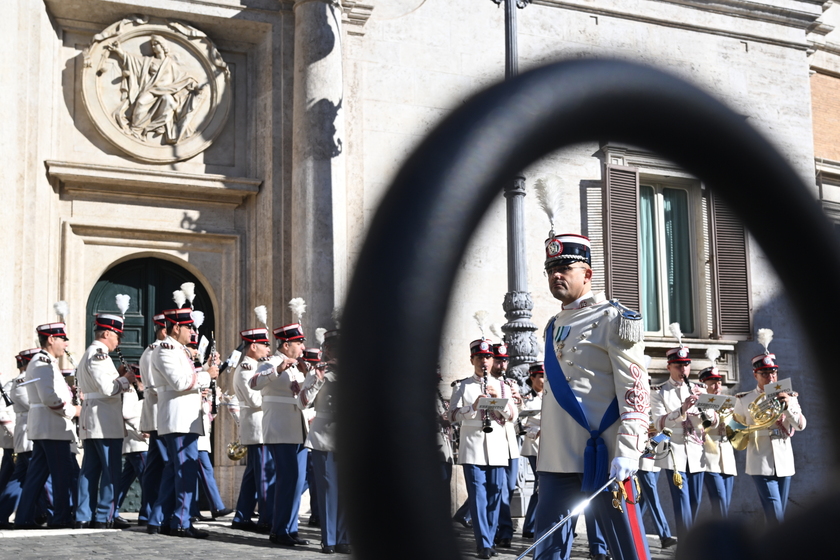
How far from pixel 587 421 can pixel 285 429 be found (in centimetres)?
444

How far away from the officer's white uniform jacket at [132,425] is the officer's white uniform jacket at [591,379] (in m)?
5.56

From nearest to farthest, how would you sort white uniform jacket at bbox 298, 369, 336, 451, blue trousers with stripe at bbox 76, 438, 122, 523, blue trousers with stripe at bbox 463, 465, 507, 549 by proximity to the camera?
white uniform jacket at bbox 298, 369, 336, 451
blue trousers with stripe at bbox 463, 465, 507, 549
blue trousers with stripe at bbox 76, 438, 122, 523

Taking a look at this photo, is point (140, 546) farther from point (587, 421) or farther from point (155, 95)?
point (155, 95)

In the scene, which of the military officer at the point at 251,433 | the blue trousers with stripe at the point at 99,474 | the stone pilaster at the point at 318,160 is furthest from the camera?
the stone pilaster at the point at 318,160

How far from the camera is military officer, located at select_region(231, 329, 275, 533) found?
905 cm

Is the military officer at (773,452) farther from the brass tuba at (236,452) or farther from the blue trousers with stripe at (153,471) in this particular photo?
the blue trousers with stripe at (153,471)

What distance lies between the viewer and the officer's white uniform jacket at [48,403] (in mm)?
8812

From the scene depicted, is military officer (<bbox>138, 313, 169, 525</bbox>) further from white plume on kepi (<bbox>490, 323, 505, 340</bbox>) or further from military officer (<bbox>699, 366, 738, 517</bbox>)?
military officer (<bbox>699, 366, 738, 517</bbox>)

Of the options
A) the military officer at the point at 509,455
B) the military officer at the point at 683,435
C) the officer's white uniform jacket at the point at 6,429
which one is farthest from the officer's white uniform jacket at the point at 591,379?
the officer's white uniform jacket at the point at 6,429

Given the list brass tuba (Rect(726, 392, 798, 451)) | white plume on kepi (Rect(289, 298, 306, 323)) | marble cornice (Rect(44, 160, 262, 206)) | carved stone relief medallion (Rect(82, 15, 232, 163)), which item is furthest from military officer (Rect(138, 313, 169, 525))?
brass tuba (Rect(726, 392, 798, 451))

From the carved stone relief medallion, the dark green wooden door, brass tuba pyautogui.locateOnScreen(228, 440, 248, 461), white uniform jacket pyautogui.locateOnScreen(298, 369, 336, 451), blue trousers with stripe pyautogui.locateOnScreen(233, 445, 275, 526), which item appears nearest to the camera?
white uniform jacket pyautogui.locateOnScreen(298, 369, 336, 451)

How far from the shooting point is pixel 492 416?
8836mm

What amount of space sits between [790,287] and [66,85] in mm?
11812

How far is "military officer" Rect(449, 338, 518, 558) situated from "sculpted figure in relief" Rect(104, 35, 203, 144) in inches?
Result: 206
